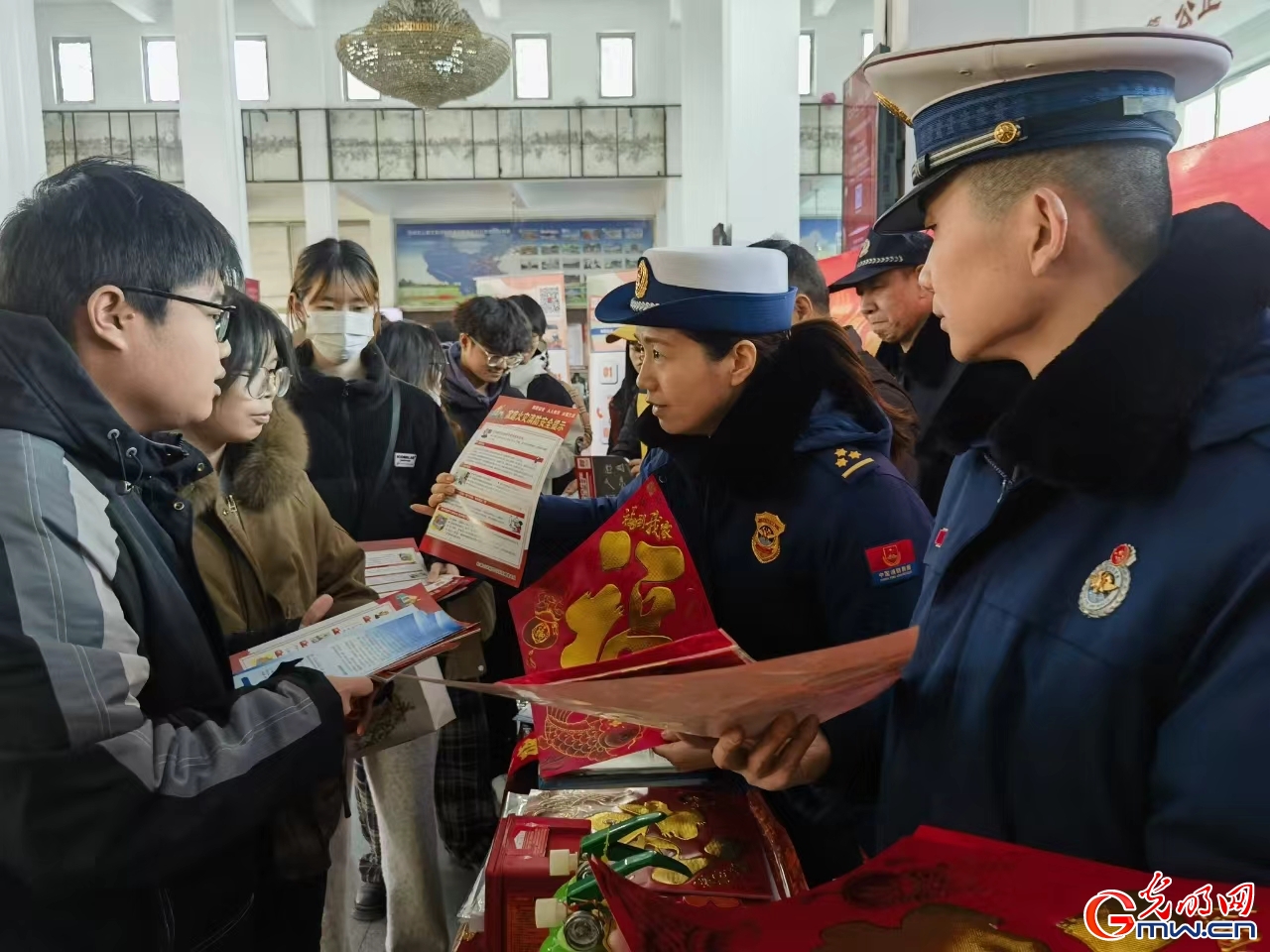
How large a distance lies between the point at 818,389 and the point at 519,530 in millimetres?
658

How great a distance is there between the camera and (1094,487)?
34.2 inches

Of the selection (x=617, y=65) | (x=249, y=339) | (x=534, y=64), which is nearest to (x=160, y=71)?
(x=534, y=64)

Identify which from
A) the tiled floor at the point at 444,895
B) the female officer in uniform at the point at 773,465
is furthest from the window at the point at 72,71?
the female officer in uniform at the point at 773,465

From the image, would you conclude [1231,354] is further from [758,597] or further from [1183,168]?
[1183,168]

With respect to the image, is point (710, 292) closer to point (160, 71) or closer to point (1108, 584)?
point (1108, 584)

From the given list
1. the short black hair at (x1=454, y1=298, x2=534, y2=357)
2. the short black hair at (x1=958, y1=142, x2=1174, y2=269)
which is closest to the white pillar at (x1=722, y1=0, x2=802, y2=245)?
the short black hair at (x1=454, y1=298, x2=534, y2=357)

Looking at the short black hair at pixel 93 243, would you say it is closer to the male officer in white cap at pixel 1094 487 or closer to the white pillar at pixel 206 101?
the male officer in white cap at pixel 1094 487

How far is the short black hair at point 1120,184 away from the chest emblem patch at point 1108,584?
309mm

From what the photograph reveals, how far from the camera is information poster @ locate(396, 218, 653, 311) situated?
665 inches

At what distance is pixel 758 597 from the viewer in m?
1.78

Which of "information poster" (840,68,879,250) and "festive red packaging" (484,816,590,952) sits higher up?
"information poster" (840,68,879,250)

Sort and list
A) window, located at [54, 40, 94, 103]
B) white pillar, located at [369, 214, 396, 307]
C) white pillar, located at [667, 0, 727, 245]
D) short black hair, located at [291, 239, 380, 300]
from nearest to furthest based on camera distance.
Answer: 1. short black hair, located at [291, 239, 380, 300]
2. white pillar, located at [667, 0, 727, 245]
3. window, located at [54, 40, 94, 103]
4. white pillar, located at [369, 214, 396, 307]

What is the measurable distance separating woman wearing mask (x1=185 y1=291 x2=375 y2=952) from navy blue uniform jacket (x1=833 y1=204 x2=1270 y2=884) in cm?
121

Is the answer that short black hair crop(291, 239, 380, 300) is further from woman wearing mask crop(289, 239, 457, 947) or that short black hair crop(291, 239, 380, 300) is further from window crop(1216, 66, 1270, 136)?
window crop(1216, 66, 1270, 136)
